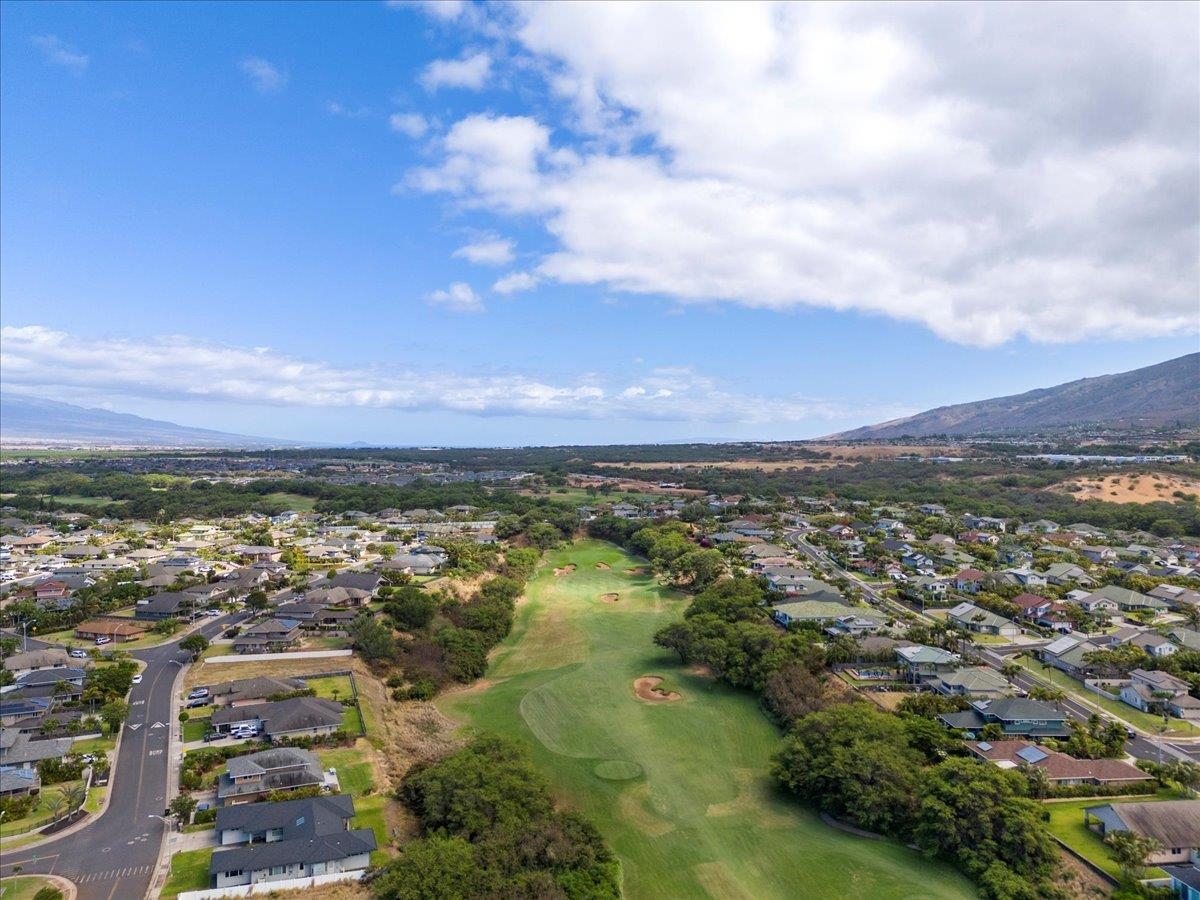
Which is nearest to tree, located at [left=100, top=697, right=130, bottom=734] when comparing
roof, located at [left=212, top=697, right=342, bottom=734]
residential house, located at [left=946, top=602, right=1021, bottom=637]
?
roof, located at [left=212, top=697, right=342, bottom=734]

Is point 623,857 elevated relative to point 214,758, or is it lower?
lower

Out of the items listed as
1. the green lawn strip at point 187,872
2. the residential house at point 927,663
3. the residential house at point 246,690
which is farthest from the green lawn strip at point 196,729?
the residential house at point 927,663

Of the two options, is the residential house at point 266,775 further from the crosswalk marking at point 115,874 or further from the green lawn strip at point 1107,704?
the green lawn strip at point 1107,704

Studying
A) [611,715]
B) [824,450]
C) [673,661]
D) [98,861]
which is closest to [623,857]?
[611,715]

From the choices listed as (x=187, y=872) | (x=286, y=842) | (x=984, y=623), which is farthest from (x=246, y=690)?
(x=984, y=623)

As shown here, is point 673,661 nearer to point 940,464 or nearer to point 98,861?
point 98,861
